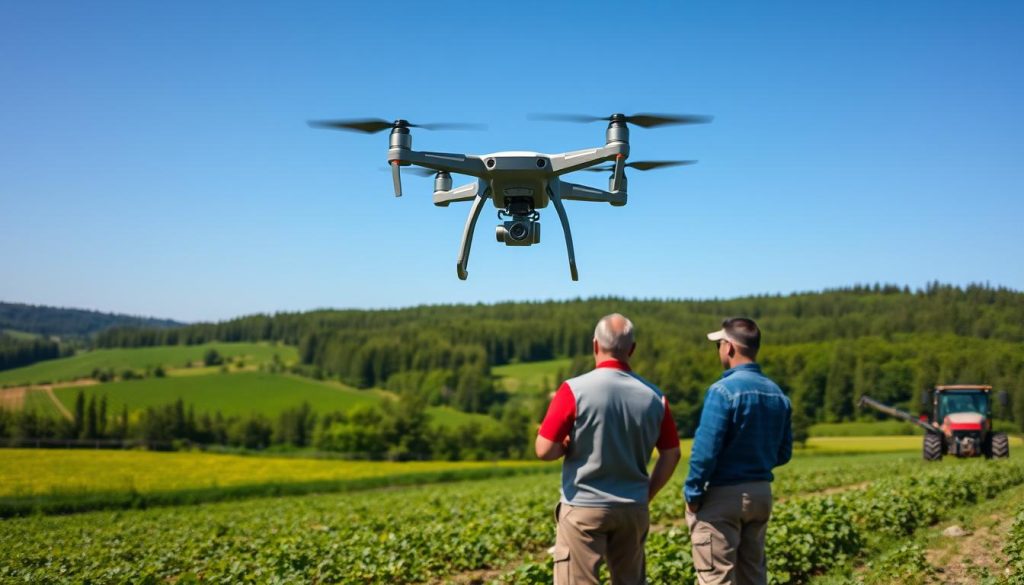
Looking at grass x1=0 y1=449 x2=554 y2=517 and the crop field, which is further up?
the crop field

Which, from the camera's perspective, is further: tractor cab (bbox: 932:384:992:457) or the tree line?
the tree line

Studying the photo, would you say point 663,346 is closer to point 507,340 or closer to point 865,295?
point 507,340

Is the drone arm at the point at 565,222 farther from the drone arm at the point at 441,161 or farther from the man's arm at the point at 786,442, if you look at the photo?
the man's arm at the point at 786,442

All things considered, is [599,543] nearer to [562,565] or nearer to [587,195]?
[562,565]

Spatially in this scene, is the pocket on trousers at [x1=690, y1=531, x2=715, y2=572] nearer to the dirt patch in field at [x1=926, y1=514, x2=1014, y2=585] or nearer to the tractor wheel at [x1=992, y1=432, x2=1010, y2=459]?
the dirt patch in field at [x1=926, y1=514, x2=1014, y2=585]

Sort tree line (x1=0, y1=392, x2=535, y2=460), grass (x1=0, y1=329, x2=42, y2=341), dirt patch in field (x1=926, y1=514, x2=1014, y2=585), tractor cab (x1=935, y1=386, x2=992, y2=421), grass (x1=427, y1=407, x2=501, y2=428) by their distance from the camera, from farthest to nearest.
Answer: grass (x1=0, y1=329, x2=42, y2=341) → grass (x1=427, y1=407, x2=501, y2=428) → tree line (x1=0, y1=392, x2=535, y2=460) → tractor cab (x1=935, y1=386, x2=992, y2=421) → dirt patch in field (x1=926, y1=514, x2=1014, y2=585)

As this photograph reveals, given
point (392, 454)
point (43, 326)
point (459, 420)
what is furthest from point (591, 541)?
point (43, 326)

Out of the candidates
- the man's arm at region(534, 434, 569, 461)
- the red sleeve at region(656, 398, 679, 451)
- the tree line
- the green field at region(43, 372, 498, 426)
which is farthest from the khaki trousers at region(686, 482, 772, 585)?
the green field at region(43, 372, 498, 426)
